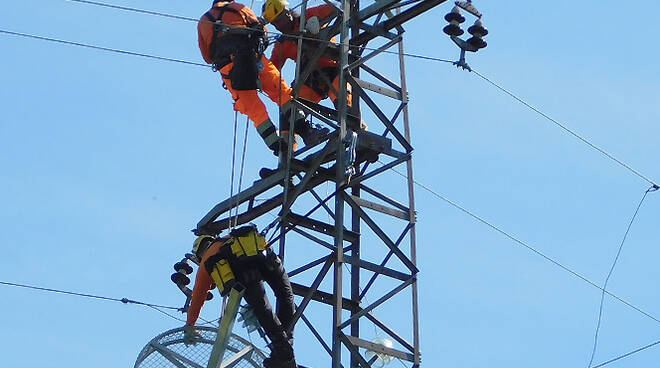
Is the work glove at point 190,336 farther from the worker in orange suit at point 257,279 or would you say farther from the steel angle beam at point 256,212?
the steel angle beam at point 256,212

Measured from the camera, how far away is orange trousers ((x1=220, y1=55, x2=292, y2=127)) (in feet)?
62.4

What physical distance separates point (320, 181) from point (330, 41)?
1.65 m

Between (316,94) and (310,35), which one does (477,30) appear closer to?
(310,35)

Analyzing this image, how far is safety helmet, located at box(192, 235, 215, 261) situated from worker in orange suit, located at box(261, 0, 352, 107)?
2.12 meters

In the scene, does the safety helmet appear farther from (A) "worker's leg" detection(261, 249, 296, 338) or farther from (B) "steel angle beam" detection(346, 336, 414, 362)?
(B) "steel angle beam" detection(346, 336, 414, 362)

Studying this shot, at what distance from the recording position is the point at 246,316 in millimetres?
17938

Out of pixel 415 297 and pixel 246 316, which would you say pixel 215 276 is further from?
pixel 415 297

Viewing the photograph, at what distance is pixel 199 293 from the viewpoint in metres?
18.4

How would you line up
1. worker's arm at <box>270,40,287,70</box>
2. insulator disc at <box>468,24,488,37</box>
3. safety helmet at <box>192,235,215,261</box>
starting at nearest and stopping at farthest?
insulator disc at <box>468,24,488,37</box> < safety helmet at <box>192,235,215,261</box> < worker's arm at <box>270,40,287,70</box>

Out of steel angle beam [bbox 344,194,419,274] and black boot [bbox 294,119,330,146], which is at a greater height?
black boot [bbox 294,119,330,146]

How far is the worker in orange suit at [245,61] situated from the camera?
19.1 meters

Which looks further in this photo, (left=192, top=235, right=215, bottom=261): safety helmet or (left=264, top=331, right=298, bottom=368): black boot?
(left=192, top=235, right=215, bottom=261): safety helmet

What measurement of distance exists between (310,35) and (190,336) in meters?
3.81

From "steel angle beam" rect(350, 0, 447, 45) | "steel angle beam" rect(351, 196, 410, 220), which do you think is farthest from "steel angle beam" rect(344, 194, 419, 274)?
"steel angle beam" rect(350, 0, 447, 45)
